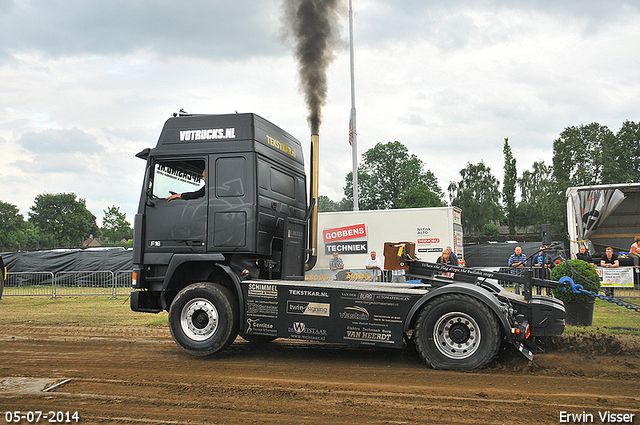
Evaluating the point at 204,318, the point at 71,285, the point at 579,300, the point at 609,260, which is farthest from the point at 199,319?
the point at 71,285

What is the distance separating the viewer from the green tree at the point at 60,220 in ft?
271

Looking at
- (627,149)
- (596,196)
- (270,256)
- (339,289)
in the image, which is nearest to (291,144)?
(270,256)

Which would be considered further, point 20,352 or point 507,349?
point 20,352

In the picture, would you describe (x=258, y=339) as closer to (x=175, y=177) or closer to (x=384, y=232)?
(x=175, y=177)

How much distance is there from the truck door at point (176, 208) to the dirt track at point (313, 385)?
5.49 feet

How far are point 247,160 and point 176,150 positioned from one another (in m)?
1.17

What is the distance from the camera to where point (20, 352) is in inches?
287

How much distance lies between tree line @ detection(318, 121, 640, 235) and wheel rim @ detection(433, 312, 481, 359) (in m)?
54.3

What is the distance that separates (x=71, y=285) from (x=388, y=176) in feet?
186

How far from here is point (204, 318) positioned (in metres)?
6.89

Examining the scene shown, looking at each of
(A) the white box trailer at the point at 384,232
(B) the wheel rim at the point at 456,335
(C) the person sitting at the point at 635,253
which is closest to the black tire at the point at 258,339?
(B) the wheel rim at the point at 456,335

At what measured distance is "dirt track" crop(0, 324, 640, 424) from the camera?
4.29 metres

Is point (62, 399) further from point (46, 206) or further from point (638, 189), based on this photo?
point (46, 206)

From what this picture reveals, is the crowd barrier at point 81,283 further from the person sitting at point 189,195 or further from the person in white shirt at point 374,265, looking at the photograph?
the person sitting at point 189,195
